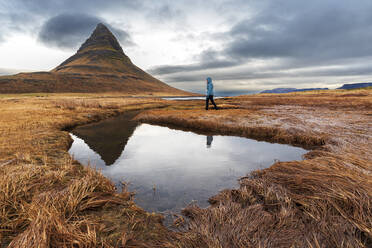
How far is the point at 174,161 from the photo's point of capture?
9.27 metres

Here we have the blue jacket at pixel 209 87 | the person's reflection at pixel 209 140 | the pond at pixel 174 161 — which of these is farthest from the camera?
the blue jacket at pixel 209 87

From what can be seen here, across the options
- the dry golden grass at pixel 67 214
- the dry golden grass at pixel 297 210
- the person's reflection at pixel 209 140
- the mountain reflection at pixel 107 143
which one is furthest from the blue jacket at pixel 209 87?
the dry golden grass at pixel 67 214

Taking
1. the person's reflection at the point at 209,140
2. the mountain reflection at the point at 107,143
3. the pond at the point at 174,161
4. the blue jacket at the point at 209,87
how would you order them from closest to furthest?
the pond at the point at 174,161 < the mountain reflection at the point at 107,143 < the person's reflection at the point at 209,140 < the blue jacket at the point at 209,87

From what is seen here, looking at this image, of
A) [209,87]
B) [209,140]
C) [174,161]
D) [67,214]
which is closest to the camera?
[67,214]

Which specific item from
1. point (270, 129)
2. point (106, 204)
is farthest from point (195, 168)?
point (270, 129)

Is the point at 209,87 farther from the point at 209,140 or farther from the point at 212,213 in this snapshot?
the point at 212,213

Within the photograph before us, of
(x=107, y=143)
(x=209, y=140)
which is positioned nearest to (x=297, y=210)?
(x=209, y=140)

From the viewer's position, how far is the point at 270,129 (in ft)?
46.4

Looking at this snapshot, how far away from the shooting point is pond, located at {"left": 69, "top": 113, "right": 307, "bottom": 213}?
606 cm

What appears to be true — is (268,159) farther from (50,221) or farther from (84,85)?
(84,85)

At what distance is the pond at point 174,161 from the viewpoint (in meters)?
6.06

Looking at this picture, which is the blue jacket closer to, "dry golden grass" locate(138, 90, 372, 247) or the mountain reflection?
the mountain reflection

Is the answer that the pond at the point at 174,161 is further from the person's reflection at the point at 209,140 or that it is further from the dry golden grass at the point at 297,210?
the dry golden grass at the point at 297,210

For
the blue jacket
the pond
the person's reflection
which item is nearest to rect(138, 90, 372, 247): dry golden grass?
the pond
